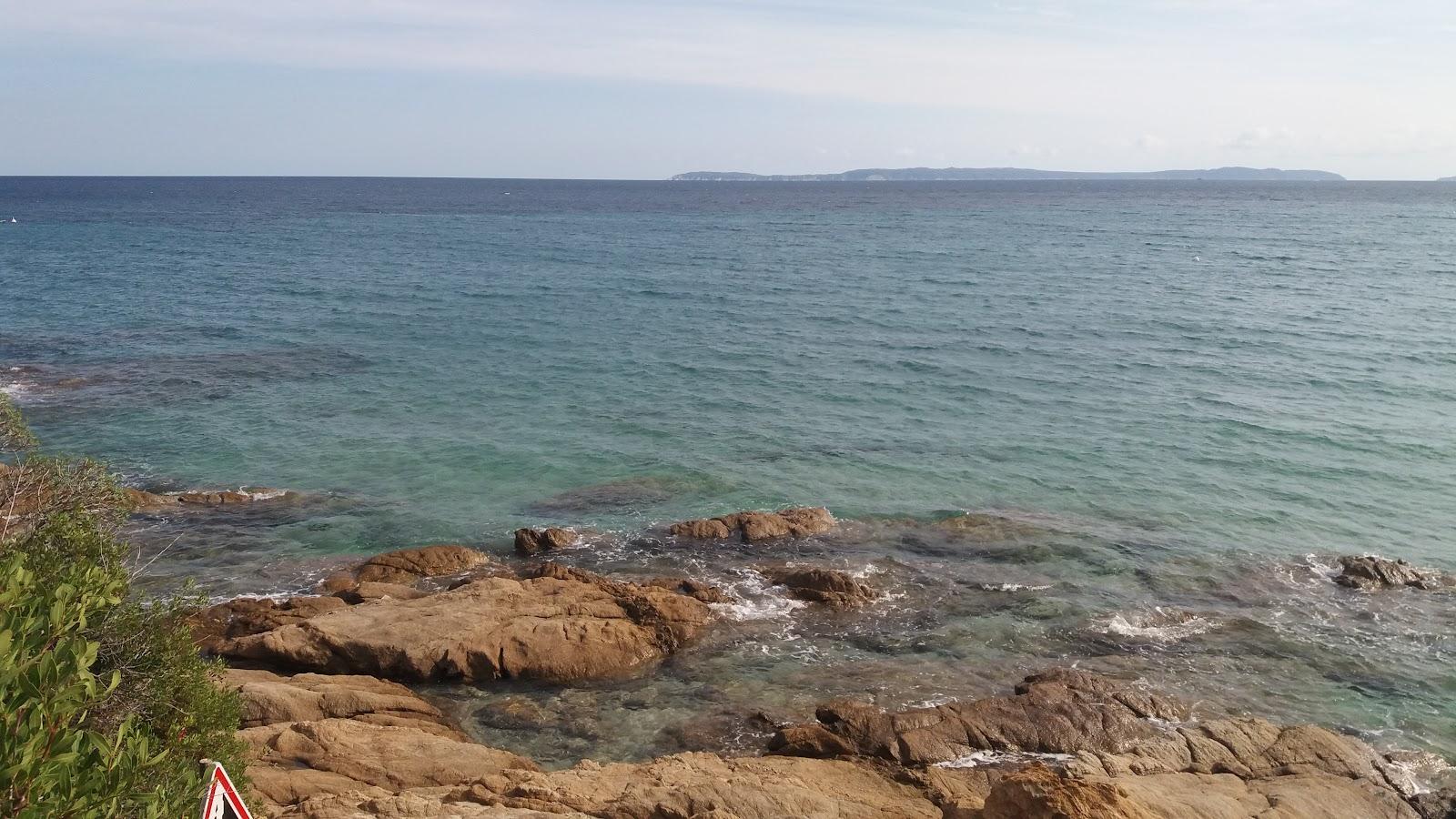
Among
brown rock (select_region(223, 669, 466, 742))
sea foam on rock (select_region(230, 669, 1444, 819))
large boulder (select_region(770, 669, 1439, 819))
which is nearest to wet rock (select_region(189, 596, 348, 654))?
brown rock (select_region(223, 669, 466, 742))

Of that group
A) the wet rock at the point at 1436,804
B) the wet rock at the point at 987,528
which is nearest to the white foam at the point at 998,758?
the wet rock at the point at 1436,804

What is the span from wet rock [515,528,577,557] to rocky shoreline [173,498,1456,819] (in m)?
2.17

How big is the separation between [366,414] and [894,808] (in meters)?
29.3

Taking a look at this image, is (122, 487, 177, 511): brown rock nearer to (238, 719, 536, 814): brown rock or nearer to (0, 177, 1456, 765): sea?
(0, 177, 1456, 765): sea

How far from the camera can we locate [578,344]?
163 feet

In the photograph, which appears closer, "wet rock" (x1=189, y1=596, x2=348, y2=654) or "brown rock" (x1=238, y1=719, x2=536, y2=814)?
"brown rock" (x1=238, y1=719, x2=536, y2=814)

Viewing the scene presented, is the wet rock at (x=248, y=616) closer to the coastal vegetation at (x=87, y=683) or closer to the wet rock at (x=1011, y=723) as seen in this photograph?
the coastal vegetation at (x=87, y=683)

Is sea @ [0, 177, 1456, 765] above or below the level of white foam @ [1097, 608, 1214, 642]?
above

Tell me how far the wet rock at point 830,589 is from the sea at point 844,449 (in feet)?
1.22

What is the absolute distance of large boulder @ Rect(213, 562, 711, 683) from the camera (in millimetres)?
19062

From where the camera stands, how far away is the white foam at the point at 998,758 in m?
16.1

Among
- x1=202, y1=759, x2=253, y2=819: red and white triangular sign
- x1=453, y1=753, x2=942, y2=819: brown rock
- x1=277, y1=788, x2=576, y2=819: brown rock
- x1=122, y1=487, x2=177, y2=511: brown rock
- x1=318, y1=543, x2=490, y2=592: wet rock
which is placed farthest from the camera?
x1=122, y1=487, x2=177, y2=511: brown rock

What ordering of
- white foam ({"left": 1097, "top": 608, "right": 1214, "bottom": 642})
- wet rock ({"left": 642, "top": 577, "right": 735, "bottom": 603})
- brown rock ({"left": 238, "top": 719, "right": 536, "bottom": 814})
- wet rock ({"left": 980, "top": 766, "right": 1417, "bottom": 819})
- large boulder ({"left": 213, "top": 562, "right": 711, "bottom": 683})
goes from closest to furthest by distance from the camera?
wet rock ({"left": 980, "top": 766, "right": 1417, "bottom": 819})
brown rock ({"left": 238, "top": 719, "right": 536, "bottom": 814})
large boulder ({"left": 213, "top": 562, "right": 711, "bottom": 683})
white foam ({"left": 1097, "top": 608, "right": 1214, "bottom": 642})
wet rock ({"left": 642, "top": 577, "right": 735, "bottom": 603})

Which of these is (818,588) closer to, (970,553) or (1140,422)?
(970,553)
